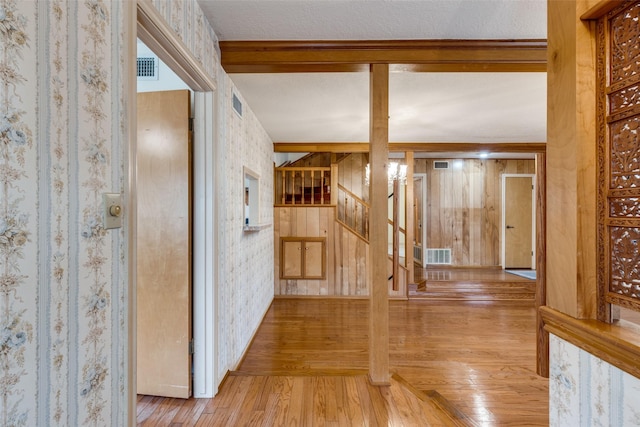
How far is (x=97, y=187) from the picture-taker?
92 centimetres

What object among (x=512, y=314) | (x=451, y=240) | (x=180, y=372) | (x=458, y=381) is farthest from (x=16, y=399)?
(x=451, y=240)

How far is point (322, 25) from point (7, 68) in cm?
172

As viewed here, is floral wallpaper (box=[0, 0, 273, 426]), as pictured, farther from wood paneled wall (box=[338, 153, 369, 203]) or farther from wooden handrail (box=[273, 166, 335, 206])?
wood paneled wall (box=[338, 153, 369, 203])

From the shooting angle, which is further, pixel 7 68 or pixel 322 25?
pixel 322 25

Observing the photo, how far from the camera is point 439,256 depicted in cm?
643

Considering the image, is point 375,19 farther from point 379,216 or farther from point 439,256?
point 439,256

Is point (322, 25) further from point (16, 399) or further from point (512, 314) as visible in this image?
point (512, 314)

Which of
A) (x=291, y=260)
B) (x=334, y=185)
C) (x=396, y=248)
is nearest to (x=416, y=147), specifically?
(x=334, y=185)

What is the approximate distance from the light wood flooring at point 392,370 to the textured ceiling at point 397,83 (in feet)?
8.24

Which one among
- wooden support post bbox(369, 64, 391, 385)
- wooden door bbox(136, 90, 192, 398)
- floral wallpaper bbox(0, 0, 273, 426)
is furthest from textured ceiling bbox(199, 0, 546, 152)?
floral wallpaper bbox(0, 0, 273, 426)

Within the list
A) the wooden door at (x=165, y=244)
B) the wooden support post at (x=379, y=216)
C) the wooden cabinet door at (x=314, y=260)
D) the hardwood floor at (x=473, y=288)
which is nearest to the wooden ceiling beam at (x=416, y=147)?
the wooden cabinet door at (x=314, y=260)

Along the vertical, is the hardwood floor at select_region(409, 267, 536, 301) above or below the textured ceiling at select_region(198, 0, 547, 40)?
below

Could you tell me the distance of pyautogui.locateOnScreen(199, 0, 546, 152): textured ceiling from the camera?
175 cm

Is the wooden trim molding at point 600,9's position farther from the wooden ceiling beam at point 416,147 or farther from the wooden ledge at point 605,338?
the wooden ceiling beam at point 416,147
